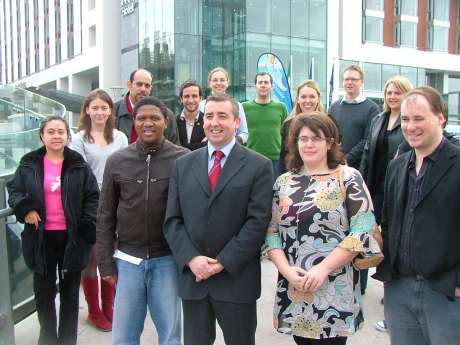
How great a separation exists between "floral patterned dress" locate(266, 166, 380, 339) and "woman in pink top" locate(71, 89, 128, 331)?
2.06 metres

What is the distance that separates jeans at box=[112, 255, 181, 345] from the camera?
3.13 m

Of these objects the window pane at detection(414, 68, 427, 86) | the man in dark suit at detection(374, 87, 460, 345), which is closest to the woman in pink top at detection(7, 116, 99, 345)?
the man in dark suit at detection(374, 87, 460, 345)

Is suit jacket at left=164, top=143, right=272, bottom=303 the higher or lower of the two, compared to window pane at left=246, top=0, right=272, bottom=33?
lower

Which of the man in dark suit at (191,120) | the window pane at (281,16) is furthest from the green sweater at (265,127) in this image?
the window pane at (281,16)

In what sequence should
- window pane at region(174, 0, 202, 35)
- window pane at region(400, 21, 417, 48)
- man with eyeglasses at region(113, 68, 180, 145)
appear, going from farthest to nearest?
window pane at region(400, 21, 417, 48), window pane at region(174, 0, 202, 35), man with eyeglasses at region(113, 68, 180, 145)

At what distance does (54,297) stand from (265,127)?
3177 millimetres

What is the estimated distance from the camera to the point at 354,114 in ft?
16.9

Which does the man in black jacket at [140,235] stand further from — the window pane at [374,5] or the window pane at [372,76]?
the window pane at [374,5]

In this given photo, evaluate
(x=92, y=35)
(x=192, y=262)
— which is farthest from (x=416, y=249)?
(x=92, y=35)

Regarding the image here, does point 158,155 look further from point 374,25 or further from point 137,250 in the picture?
point 374,25

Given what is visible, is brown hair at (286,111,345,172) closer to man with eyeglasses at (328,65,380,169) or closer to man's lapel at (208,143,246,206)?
man's lapel at (208,143,246,206)

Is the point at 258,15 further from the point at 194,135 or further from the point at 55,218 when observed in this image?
the point at 55,218

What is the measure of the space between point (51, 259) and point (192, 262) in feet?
4.79

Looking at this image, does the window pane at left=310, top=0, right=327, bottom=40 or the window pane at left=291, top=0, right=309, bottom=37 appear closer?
the window pane at left=291, top=0, right=309, bottom=37
